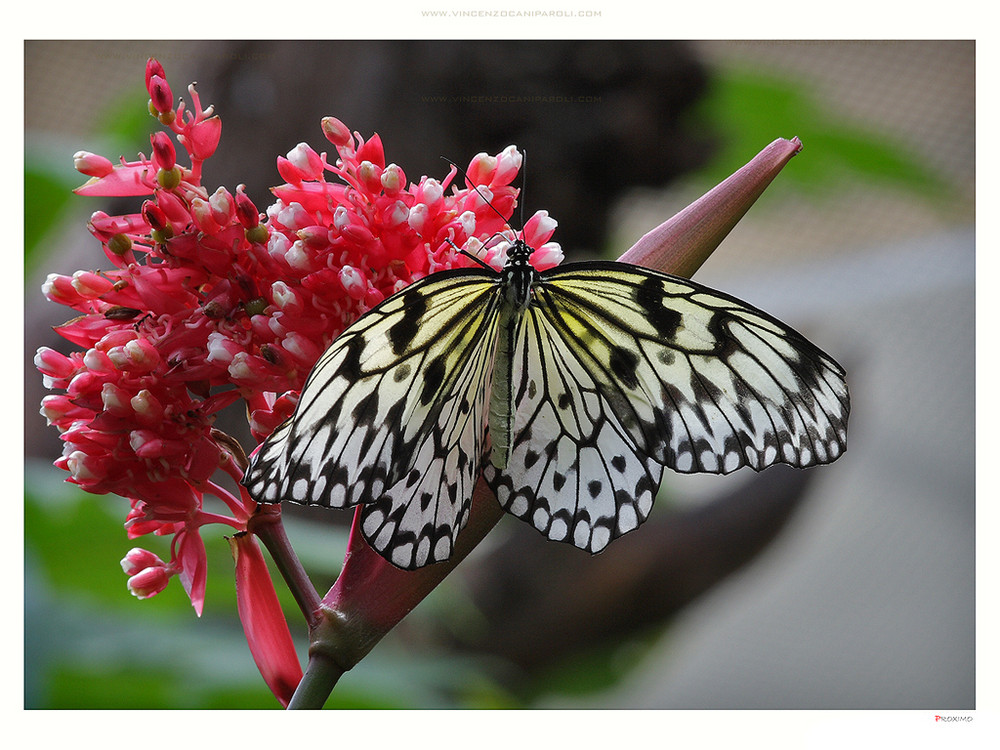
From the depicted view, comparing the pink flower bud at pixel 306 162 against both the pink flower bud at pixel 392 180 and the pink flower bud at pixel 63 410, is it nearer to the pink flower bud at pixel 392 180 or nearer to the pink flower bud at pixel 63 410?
the pink flower bud at pixel 392 180

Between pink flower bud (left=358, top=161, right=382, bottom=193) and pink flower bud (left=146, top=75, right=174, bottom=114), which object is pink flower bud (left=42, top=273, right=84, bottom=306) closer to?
pink flower bud (left=146, top=75, right=174, bottom=114)

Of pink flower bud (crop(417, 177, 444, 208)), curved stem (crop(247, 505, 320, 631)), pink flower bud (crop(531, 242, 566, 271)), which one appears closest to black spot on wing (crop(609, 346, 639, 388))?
pink flower bud (crop(531, 242, 566, 271))

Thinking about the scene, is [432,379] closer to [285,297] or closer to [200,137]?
[285,297]

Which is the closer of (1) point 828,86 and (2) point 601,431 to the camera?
(2) point 601,431

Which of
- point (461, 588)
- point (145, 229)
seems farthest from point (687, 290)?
point (461, 588)
